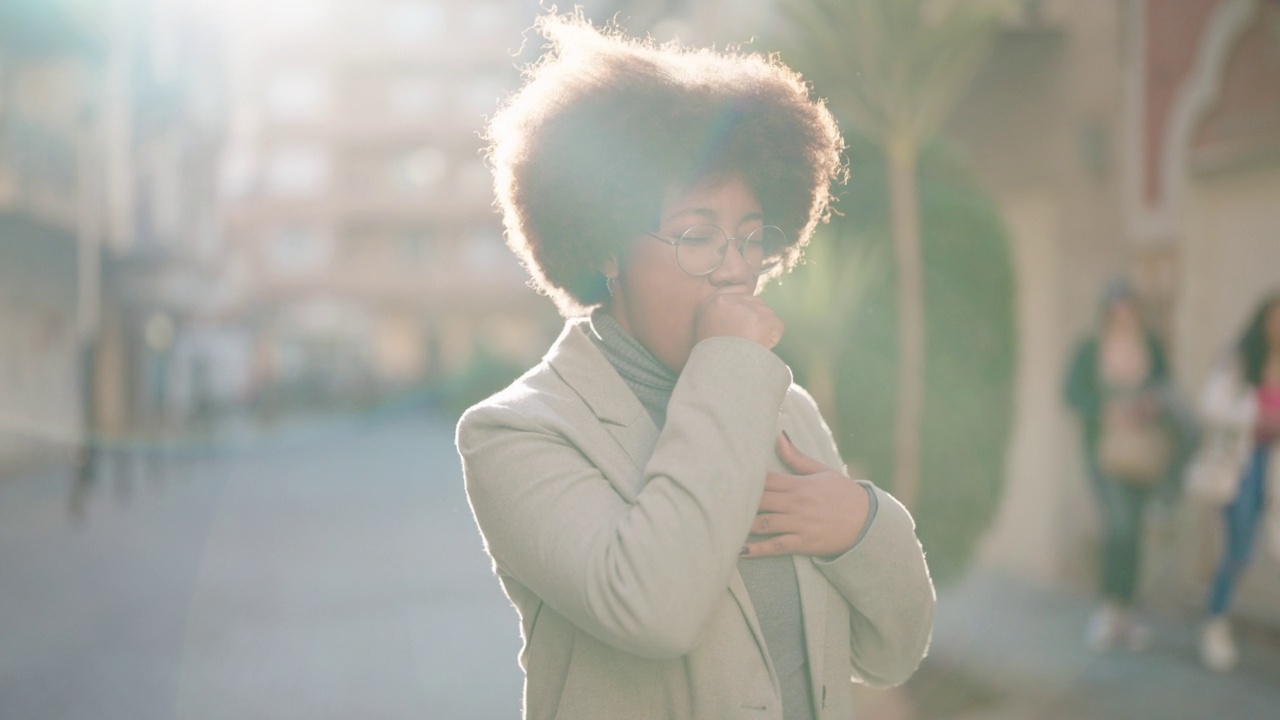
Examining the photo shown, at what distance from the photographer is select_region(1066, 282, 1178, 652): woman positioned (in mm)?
6891

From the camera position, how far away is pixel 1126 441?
6891 millimetres

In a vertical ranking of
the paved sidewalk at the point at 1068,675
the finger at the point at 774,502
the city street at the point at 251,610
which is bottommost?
the city street at the point at 251,610

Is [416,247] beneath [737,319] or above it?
beneath

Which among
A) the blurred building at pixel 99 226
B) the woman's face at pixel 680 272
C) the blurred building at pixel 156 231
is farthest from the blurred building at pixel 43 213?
the woman's face at pixel 680 272

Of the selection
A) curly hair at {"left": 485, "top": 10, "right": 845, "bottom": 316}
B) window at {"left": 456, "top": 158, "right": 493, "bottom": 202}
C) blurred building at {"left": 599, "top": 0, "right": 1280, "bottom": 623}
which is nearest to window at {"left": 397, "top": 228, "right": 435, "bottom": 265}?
window at {"left": 456, "top": 158, "right": 493, "bottom": 202}

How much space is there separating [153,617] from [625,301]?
7157mm

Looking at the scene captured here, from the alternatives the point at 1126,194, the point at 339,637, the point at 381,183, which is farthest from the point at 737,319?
the point at 381,183

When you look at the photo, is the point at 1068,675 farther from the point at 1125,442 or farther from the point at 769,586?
the point at 769,586

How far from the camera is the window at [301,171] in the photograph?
64.0 m

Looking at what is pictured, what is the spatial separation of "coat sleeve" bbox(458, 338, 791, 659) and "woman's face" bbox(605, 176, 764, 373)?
0.11 m

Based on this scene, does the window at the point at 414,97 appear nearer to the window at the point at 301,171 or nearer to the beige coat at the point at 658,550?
the window at the point at 301,171

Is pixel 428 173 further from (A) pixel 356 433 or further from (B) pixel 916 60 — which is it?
(B) pixel 916 60

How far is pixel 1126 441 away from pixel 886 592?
5.52 m

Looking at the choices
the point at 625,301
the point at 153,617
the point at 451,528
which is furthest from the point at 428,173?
the point at 625,301
